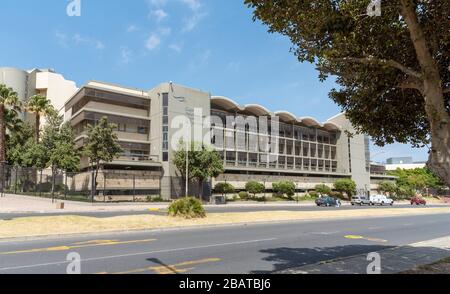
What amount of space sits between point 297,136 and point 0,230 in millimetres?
68102

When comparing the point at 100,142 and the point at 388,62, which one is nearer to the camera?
the point at 388,62

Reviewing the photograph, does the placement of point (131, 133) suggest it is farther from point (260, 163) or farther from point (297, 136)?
point (297, 136)

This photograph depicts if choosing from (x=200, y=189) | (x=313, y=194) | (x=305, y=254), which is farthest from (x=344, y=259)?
(x=313, y=194)

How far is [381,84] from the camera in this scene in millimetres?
8406

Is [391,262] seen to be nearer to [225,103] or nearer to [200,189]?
[200,189]

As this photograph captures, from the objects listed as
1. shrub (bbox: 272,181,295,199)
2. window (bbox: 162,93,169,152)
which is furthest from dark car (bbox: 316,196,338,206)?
window (bbox: 162,93,169,152)

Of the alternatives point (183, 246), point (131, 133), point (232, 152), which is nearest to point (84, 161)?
point (131, 133)

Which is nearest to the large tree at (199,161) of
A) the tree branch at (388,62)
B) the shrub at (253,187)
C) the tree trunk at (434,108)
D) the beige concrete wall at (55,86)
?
the shrub at (253,187)

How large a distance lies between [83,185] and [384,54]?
139ft

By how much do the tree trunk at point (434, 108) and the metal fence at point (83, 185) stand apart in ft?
113

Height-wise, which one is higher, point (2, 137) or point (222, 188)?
point (2, 137)

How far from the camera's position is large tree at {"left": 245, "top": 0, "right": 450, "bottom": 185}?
7031 millimetres

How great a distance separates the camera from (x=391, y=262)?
976cm
